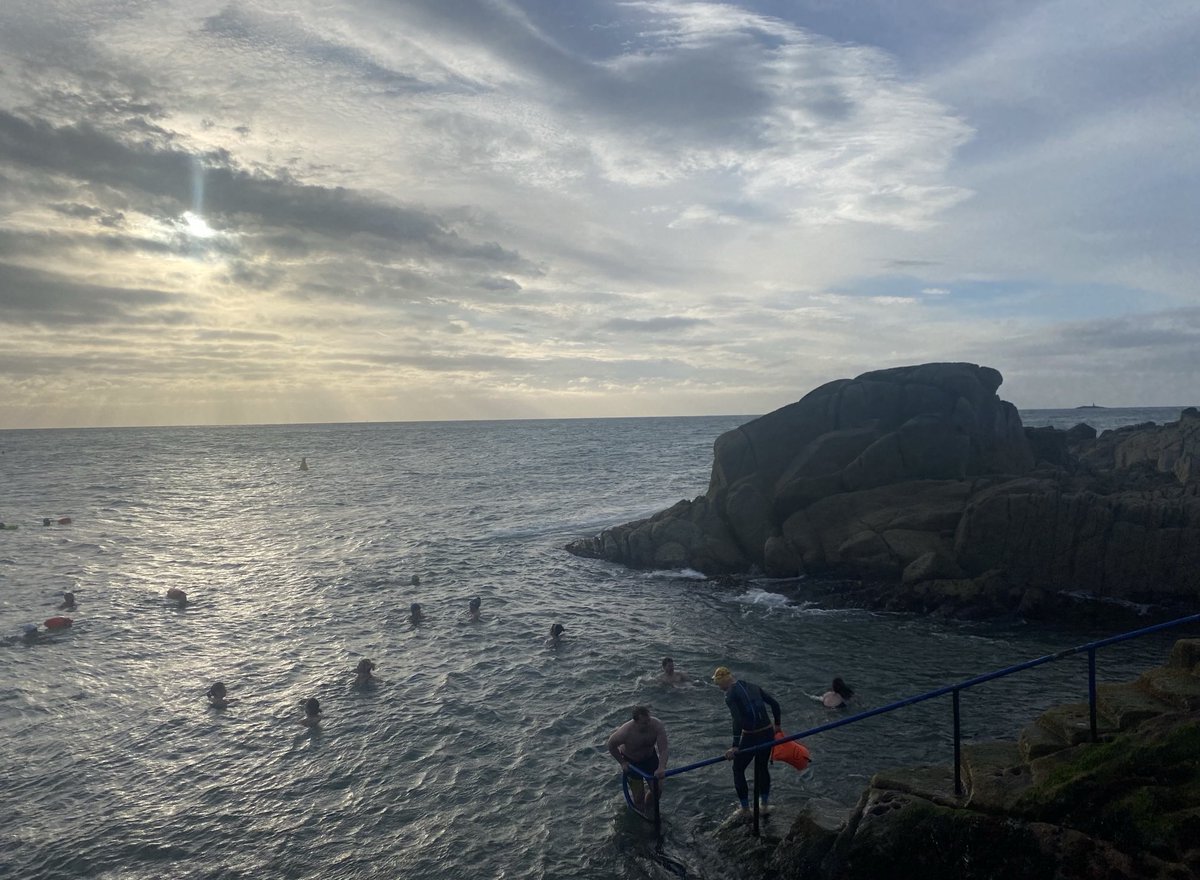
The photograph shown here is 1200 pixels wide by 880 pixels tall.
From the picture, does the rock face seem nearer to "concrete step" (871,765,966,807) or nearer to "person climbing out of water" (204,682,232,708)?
"concrete step" (871,765,966,807)

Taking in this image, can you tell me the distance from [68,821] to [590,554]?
82.4ft

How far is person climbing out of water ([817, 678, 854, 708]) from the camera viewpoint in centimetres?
1742

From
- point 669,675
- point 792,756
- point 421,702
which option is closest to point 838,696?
point 669,675

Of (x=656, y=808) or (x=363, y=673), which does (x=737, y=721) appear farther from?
(x=363, y=673)

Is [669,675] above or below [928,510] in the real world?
below

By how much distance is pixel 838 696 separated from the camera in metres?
17.5

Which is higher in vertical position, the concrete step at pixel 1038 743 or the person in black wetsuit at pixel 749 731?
the concrete step at pixel 1038 743

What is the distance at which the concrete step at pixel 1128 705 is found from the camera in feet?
30.6

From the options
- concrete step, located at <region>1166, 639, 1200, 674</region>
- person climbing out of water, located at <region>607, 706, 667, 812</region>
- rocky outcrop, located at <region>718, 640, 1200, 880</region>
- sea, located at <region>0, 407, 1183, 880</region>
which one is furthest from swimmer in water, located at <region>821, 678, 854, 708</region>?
concrete step, located at <region>1166, 639, 1200, 674</region>

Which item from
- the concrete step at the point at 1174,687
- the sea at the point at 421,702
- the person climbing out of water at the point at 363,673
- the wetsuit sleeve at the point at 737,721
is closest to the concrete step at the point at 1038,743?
the concrete step at the point at 1174,687

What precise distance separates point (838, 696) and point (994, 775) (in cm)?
823

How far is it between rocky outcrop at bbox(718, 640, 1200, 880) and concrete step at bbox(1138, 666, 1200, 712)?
0.02m

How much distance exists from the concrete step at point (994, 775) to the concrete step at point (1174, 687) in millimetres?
1903

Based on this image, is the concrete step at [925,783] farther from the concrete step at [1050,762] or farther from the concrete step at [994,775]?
the concrete step at [1050,762]
